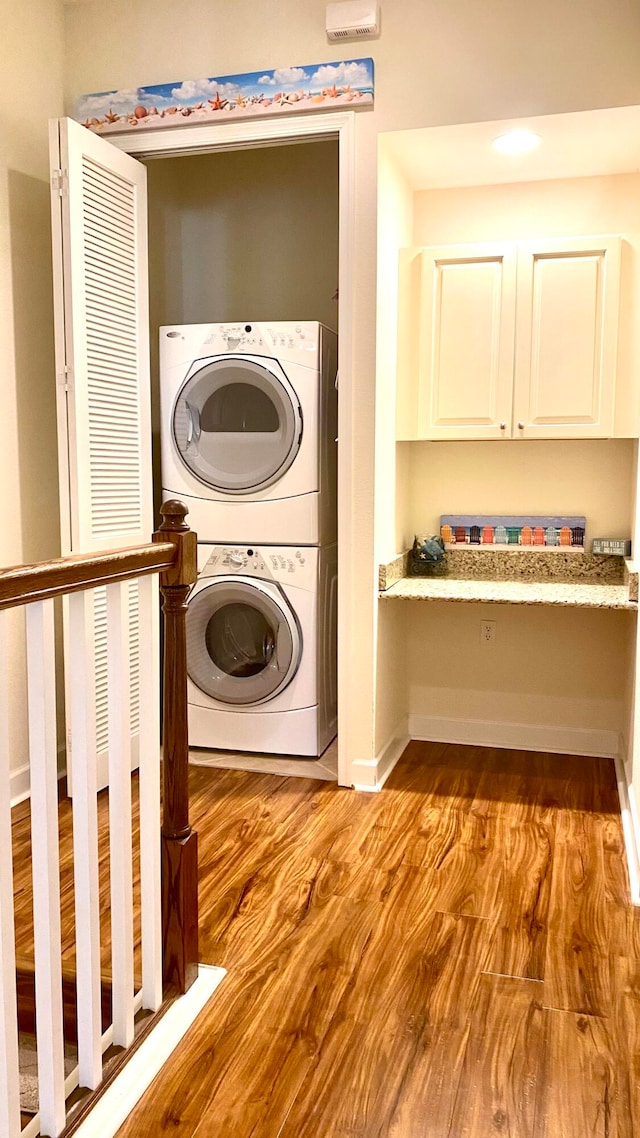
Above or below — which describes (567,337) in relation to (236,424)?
above

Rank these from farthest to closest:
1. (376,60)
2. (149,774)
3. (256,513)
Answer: (256,513) → (376,60) → (149,774)

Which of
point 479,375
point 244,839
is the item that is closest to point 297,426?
point 479,375

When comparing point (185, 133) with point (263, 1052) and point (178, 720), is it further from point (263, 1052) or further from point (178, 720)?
point (263, 1052)

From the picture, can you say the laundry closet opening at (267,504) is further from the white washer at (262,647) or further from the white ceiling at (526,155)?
the white ceiling at (526,155)

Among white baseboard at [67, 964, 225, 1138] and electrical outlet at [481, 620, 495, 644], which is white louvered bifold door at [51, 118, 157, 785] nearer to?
white baseboard at [67, 964, 225, 1138]

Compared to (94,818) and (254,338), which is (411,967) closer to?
(94,818)

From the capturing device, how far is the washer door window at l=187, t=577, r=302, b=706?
3475 millimetres

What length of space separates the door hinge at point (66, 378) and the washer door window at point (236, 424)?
0.63 meters

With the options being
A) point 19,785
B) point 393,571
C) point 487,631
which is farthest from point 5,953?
point 487,631

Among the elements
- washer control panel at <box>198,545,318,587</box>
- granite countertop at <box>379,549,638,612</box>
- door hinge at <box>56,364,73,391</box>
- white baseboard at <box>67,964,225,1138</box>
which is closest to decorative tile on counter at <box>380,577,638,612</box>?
granite countertop at <box>379,549,638,612</box>

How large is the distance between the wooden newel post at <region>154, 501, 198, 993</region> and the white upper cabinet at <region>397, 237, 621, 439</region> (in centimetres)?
174

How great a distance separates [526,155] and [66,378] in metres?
1.84

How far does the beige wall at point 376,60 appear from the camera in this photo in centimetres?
278

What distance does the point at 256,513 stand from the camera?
11.4ft
